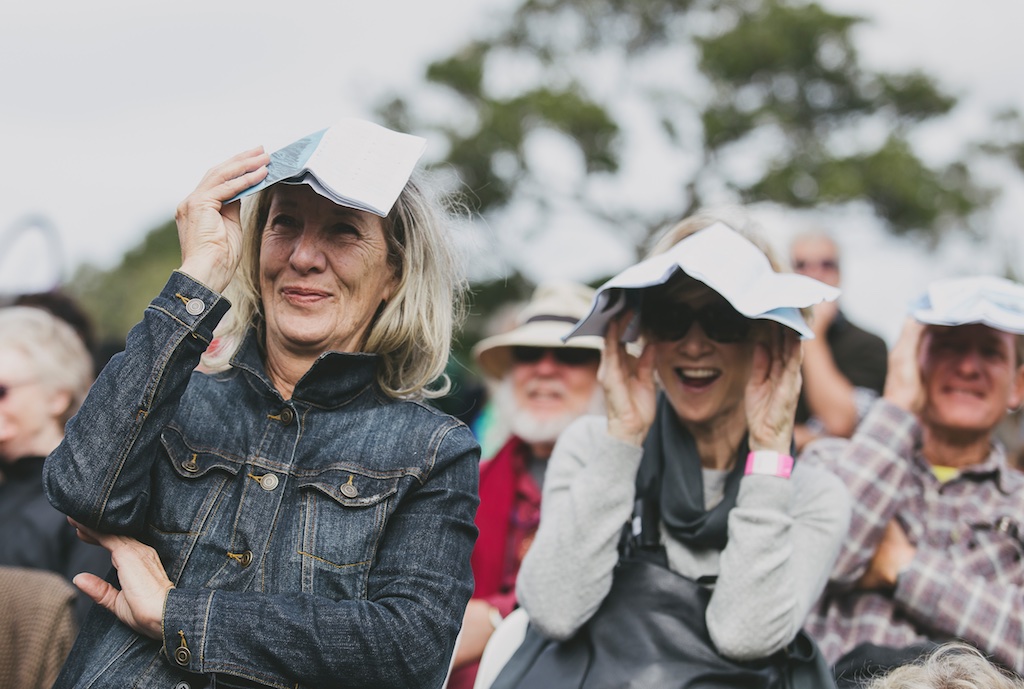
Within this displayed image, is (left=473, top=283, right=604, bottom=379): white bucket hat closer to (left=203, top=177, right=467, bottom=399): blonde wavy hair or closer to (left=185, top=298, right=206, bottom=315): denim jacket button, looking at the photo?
(left=203, top=177, right=467, bottom=399): blonde wavy hair

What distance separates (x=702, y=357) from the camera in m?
2.83

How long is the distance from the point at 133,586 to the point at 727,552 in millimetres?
1409

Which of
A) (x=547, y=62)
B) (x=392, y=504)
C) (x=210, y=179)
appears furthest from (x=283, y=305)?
(x=547, y=62)

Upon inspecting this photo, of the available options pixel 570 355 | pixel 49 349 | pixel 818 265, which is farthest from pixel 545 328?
pixel 49 349

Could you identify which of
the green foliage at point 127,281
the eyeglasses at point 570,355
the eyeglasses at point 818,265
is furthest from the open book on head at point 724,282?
the green foliage at point 127,281

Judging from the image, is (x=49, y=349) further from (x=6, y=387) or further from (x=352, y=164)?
(x=352, y=164)

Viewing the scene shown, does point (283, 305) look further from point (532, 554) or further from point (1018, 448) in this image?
point (1018, 448)

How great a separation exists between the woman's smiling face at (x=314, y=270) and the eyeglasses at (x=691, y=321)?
37.6 inches

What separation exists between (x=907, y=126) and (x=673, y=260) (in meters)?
20.2

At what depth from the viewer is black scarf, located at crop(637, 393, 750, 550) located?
266 cm

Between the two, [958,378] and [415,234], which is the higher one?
[415,234]

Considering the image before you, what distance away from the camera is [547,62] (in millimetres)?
20703

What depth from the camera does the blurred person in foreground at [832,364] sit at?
416 centimetres

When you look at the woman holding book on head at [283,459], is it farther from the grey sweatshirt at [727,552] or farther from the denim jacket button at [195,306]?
the grey sweatshirt at [727,552]
